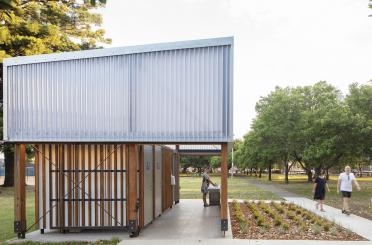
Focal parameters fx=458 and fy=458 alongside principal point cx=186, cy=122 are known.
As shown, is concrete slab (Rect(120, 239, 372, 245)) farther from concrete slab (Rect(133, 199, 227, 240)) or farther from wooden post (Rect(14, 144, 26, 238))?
wooden post (Rect(14, 144, 26, 238))

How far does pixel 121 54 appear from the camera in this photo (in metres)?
11.9

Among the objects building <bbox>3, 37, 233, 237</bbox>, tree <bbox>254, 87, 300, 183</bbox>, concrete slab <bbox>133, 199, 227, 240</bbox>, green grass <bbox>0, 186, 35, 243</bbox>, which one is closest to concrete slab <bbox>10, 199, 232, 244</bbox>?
concrete slab <bbox>133, 199, 227, 240</bbox>

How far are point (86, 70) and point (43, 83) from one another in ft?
4.07

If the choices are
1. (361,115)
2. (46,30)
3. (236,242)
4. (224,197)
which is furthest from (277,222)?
(46,30)

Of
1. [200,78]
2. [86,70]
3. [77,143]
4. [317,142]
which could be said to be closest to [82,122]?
[77,143]

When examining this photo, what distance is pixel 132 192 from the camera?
11781mm

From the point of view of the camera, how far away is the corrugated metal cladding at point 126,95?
11.6 metres

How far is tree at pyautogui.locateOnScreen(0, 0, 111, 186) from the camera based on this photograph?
29.9 metres

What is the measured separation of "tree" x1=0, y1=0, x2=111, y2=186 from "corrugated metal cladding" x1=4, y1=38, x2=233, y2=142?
15.6 meters

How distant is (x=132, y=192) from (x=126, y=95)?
251cm

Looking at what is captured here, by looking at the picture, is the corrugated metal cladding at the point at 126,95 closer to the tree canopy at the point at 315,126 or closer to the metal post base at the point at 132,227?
the metal post base at the point at 132,227

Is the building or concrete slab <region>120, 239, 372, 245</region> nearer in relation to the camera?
concrete slab <region>120, 239, 372, 245</region>

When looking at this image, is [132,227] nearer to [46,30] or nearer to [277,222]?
[277,222]

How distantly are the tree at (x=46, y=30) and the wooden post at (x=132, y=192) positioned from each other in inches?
683
